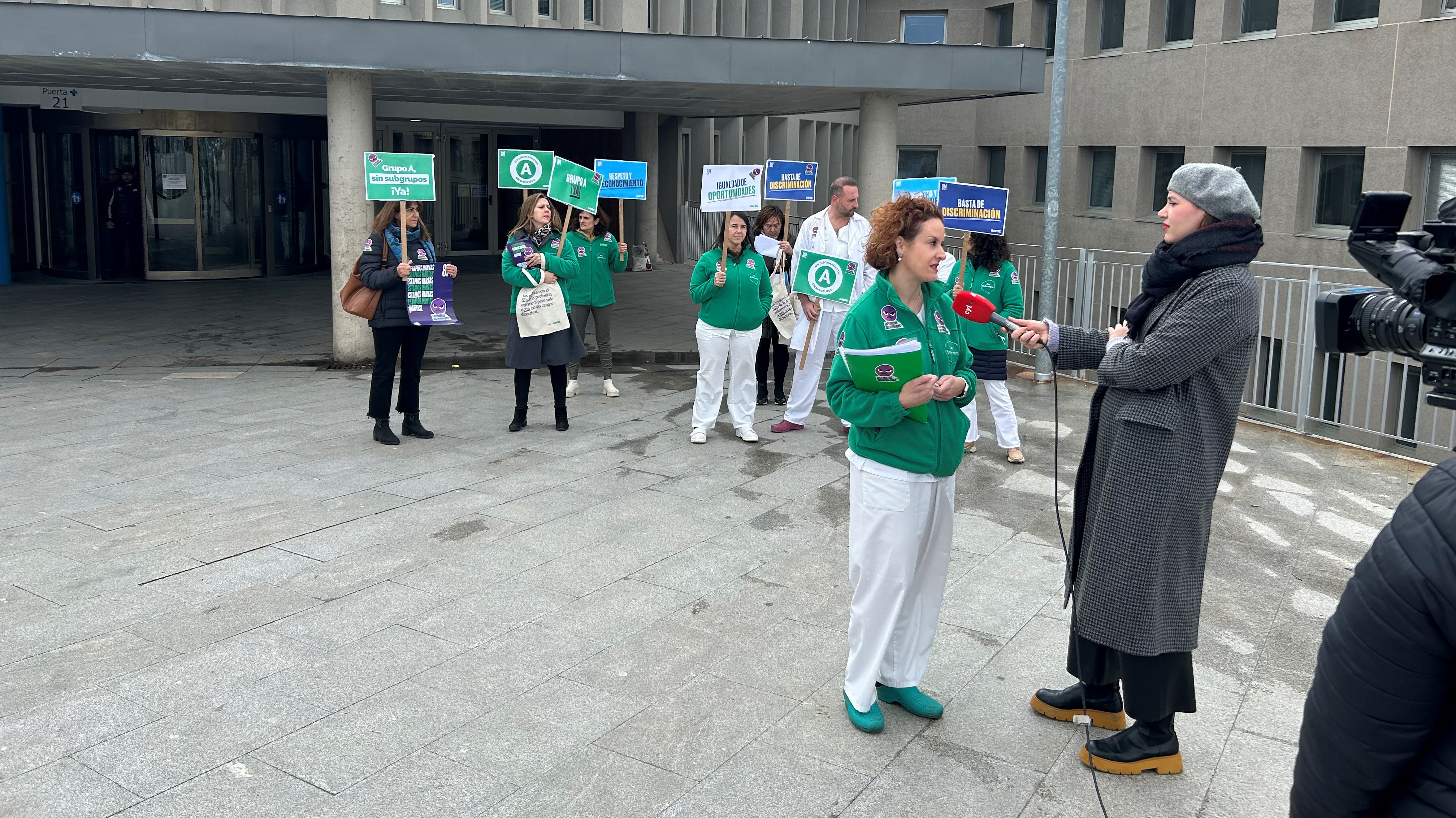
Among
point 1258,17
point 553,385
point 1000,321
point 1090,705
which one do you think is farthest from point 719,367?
point 1258,17

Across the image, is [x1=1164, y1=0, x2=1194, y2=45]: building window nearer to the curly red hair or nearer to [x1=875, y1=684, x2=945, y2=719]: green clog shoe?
the curly red hair

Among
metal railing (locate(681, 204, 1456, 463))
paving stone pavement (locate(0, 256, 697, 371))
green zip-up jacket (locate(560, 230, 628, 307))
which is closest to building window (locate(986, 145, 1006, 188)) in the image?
metal railing (locate(681, 204, 1456, 463))

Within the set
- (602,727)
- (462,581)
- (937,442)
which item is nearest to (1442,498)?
(937,442)

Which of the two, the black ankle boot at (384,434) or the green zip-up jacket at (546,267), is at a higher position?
the green zip-up jacket at (546,267)

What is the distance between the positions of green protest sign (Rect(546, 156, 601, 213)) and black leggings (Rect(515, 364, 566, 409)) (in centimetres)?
136

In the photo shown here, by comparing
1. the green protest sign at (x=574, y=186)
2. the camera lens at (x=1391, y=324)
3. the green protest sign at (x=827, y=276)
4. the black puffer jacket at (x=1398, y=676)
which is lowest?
the black puffer jacket at (x=1398, y=676)

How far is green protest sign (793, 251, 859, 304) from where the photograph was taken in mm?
9211

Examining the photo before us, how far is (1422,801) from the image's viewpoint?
1860 millimetres

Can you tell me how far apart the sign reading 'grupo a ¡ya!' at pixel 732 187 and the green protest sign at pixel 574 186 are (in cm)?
91

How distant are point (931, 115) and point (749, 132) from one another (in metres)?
4.32

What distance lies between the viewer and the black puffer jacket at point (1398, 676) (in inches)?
68.7

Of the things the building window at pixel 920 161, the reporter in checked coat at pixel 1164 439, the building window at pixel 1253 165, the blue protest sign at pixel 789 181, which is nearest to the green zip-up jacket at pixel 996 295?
the blue protest sign at pixel 789 181

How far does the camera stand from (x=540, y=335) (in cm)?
929

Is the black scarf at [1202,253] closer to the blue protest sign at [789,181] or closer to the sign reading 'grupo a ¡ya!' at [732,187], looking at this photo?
the sign reading 'grupo a ¡ya!' at [732,187]
